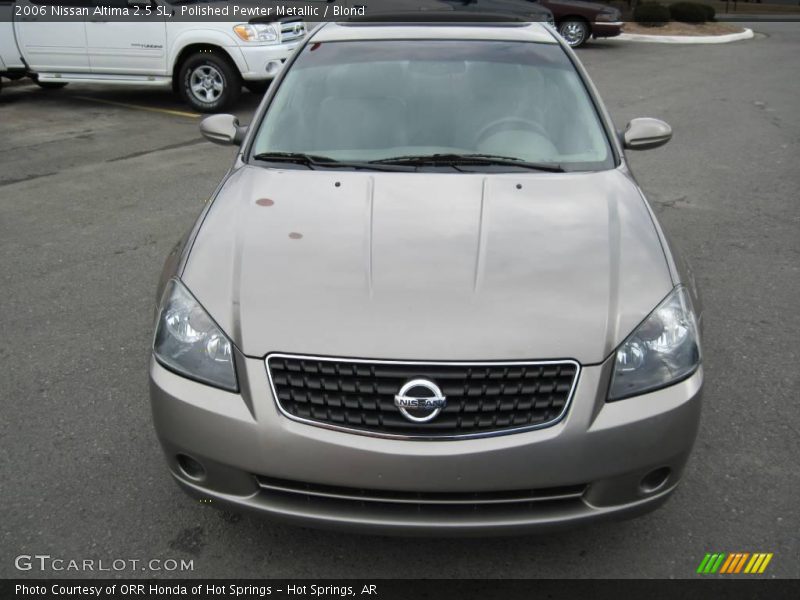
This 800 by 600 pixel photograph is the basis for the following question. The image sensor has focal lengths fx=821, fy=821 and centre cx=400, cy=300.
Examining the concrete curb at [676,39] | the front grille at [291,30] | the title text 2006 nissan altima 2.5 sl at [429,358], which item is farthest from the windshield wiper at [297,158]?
the concrete curb at [676,39]

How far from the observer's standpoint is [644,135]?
166 inches

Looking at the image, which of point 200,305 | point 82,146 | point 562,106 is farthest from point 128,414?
point 82,146

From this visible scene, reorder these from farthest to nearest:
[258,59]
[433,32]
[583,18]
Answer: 1. [583,18]
2. [258,59]
3. [433,32]

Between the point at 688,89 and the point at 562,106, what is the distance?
33.6ft

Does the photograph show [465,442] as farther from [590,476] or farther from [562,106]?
[562,106]

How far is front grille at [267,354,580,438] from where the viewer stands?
7.96ft

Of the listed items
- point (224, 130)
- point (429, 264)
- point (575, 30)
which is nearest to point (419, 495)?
point (429, 264)

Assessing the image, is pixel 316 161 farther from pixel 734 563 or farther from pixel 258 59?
pixel 258 59

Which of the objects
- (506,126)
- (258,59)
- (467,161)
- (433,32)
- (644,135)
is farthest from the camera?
(258,59)

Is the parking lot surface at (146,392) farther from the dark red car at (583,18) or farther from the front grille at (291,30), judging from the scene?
the dark red car at (583,18)

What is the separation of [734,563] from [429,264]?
1.46m

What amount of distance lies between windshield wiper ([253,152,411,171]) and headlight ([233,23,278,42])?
23.9 ft

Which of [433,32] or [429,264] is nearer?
[429,264]

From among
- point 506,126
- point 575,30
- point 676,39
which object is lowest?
point 676,39
